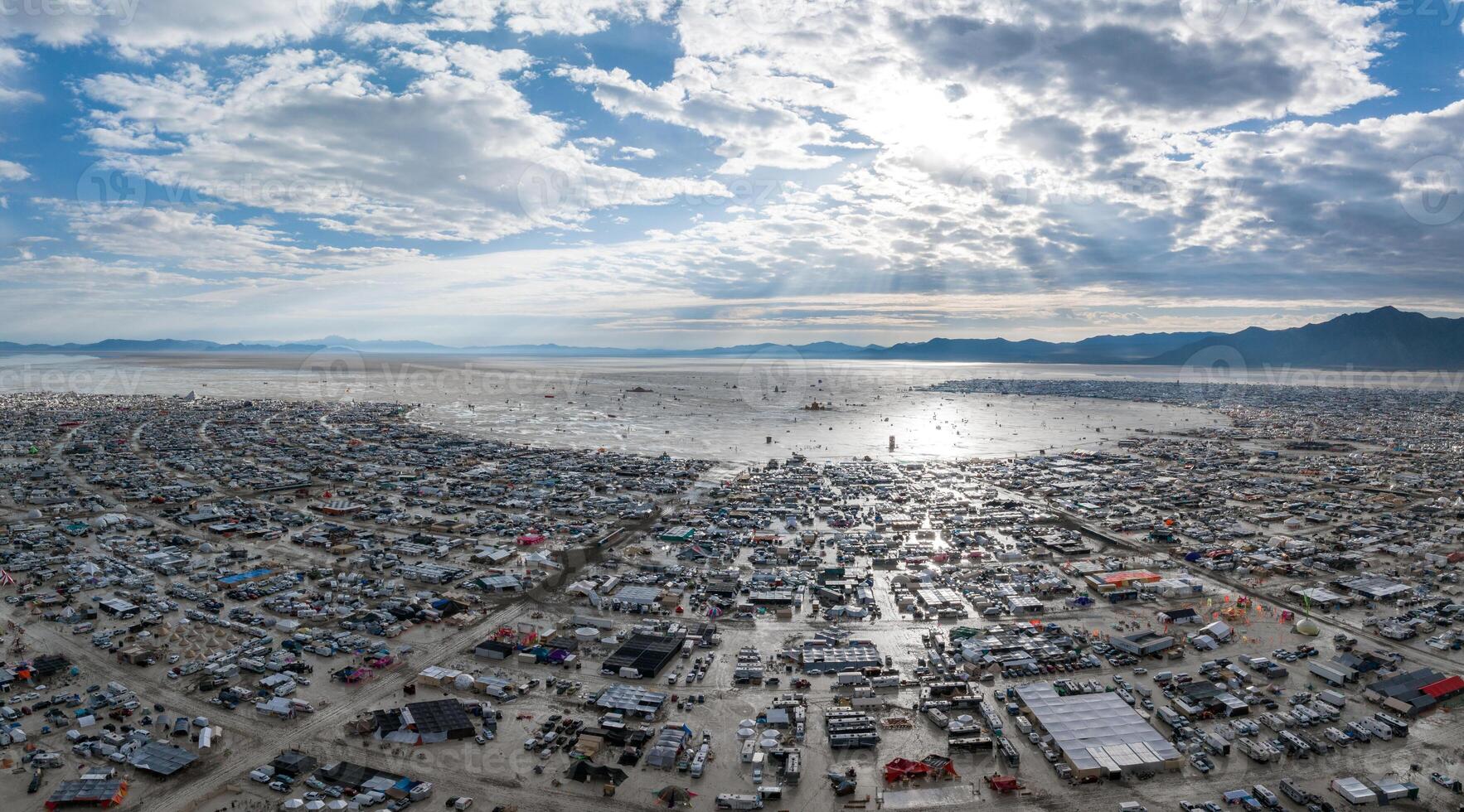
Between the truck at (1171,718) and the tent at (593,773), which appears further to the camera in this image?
the truck at (1171,718)

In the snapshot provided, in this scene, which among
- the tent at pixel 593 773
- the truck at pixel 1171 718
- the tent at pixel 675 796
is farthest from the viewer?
the truck at pixel 1171 718

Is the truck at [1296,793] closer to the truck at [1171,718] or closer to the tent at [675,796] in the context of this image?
the truck at [1171,718]

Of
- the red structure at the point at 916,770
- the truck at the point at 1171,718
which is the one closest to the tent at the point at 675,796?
the red structure at the point at 916,770

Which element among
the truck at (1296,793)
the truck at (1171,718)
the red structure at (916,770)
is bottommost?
the truck at (1296,793)

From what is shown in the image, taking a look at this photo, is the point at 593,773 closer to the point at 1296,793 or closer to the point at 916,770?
the point at 916,770

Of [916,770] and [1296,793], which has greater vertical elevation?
[916,770]

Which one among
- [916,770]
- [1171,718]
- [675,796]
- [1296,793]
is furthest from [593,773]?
[1296,793]

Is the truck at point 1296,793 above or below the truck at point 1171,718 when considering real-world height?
below

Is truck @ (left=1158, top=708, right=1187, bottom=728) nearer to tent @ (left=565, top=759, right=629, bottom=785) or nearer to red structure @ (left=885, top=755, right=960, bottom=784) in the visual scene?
red structure @ (left=885, top=755, right=960, bottom=784)

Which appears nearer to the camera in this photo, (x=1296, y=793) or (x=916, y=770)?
(x=1296, y=793)

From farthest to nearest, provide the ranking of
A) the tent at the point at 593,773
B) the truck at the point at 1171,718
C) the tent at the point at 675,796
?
the truck at the point at 1171,718 → the tent at the point at 593,773 → the tent at the point at 675,796

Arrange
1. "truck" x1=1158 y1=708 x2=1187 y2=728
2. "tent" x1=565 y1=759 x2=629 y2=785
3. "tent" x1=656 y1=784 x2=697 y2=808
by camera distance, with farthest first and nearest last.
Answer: "truck" x1=1158 y1=708 x2=1187 y2=728 < "tent" x1=565 y1=759 x2=629 y2=785 < "tent" x1=656 y1=784 x2=697 y2=808

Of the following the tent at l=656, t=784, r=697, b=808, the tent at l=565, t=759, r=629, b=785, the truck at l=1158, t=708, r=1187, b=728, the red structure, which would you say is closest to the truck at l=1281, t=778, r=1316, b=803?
the truck at l=1158, t=708, r=1187, b=728

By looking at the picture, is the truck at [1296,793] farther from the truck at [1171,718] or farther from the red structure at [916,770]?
the red structure at [916,770]
